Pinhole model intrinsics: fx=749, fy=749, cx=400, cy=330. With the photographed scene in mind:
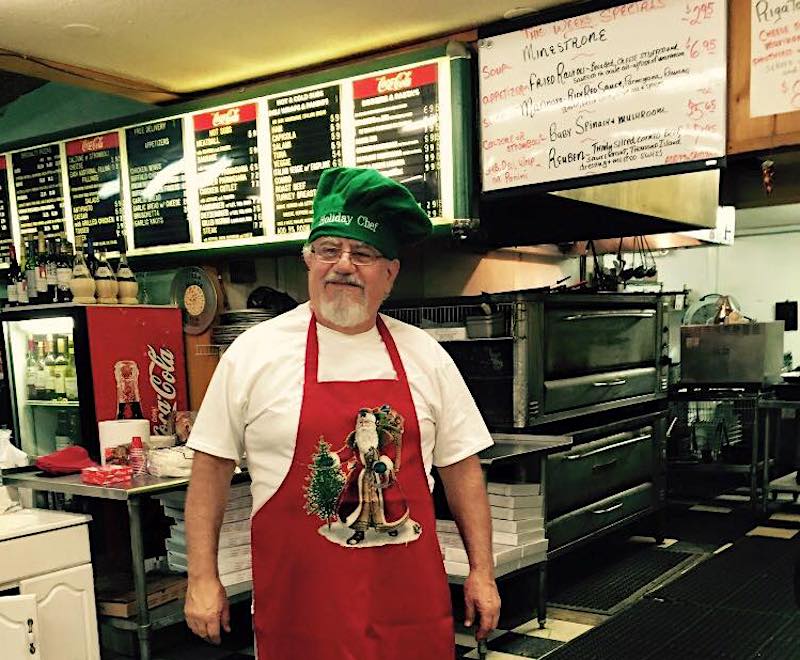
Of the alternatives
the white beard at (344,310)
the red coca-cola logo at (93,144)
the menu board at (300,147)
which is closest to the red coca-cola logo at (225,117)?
the menu board at (300,147)

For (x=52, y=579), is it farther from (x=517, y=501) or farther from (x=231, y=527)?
(x=517, y=501)

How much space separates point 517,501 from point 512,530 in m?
0.14

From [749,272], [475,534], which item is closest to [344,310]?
[475,534]

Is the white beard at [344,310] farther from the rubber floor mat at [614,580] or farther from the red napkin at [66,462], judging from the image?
the rubber floor mat at [614,580]

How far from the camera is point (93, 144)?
4504 mm

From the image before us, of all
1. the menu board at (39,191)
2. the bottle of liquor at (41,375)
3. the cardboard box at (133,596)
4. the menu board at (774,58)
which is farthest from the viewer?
the menu board at (39,191)

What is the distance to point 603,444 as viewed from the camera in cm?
429

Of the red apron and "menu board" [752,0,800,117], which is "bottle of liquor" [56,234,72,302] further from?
"menu board" [752,0,800,117]

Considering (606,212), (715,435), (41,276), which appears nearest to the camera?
(41,276)

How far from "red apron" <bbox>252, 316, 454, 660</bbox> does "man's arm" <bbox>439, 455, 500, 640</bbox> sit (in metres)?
0.17

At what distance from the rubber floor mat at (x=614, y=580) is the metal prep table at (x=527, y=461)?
40cm

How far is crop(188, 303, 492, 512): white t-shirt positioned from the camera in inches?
73.9

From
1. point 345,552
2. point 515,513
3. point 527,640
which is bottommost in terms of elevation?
point 527,640

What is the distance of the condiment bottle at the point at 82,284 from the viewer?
3822 mm
